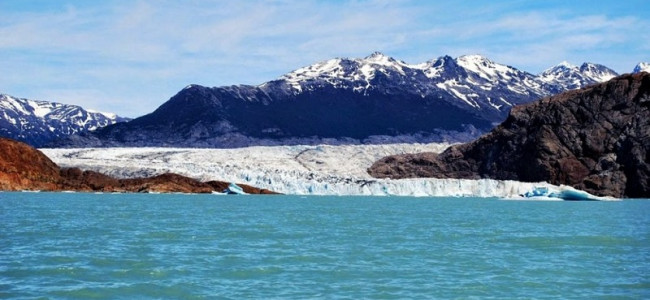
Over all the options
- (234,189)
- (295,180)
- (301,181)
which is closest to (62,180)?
(234,189)

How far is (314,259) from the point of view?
26094 mm

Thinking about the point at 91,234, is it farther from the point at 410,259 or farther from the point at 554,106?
the point at 554,106

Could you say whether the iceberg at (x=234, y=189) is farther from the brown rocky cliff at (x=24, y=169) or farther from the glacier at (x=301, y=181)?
the brown rocky cliff at (x=24, y=169)

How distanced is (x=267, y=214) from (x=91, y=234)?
19.1 m

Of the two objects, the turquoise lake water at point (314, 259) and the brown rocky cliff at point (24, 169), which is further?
the brown rocky cliff at point (24, 169)

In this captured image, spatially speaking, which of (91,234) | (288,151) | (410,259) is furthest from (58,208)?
(288,151)

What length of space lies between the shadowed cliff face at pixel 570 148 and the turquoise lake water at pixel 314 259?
58.1 m

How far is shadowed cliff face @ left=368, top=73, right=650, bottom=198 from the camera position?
9700 cm

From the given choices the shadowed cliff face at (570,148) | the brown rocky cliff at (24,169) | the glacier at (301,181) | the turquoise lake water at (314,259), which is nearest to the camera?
the turquoise lake water at (314,259)

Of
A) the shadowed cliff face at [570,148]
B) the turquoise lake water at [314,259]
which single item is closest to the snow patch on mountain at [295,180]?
the shadowed cliff face at [570,148]

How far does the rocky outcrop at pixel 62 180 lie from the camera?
3543 inches

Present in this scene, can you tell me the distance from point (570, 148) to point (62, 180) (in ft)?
206

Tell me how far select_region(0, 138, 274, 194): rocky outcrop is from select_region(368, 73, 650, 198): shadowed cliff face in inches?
1154

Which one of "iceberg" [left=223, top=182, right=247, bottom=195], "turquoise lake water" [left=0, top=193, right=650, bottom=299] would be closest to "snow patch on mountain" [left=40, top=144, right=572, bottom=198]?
"iceberg" [left=223, top=182, right=247, bottom=195]
